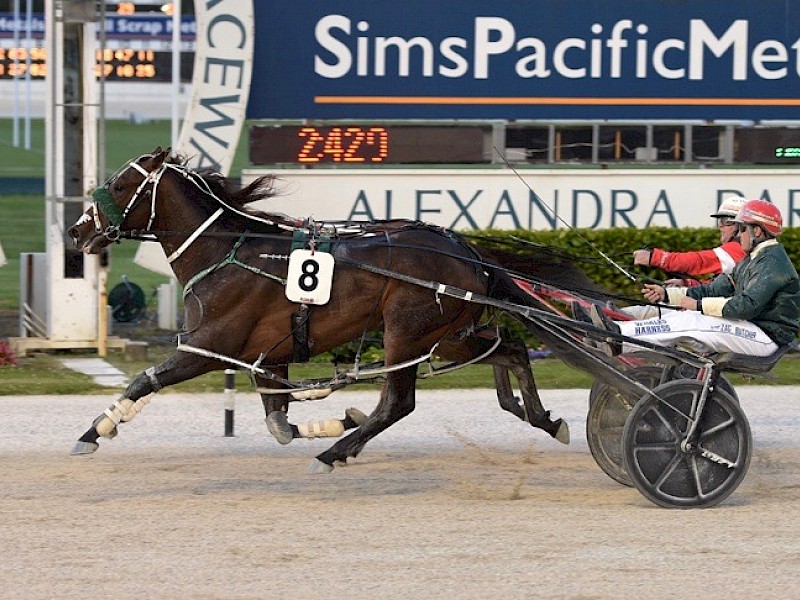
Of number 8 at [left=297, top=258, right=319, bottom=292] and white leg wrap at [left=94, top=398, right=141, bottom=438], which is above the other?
number 8 at [left=297, top=258, right=319, bottom=292]

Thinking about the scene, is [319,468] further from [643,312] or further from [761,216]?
[761,216]

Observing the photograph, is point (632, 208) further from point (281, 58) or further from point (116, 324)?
point (116, 324)

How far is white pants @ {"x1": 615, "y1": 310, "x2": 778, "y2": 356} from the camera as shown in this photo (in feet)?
24.0

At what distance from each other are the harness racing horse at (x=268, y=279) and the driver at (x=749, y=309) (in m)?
0.98

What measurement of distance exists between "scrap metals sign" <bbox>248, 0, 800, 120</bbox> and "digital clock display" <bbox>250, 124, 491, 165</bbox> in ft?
0.84

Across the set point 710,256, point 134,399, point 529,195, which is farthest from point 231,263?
point 529,195

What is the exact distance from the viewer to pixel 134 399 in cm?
743

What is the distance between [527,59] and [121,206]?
624 cm

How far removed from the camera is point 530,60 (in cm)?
1321

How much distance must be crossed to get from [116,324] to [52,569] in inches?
328

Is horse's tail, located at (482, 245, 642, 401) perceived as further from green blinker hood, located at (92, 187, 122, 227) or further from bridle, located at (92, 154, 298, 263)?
green blinker hood, located at (92, 187, 122, 227)

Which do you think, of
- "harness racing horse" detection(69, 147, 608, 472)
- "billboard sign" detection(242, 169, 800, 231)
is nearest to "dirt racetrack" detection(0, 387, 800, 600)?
"harness racing horse" detection(69, 147, 608, 472)

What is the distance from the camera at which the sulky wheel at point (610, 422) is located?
7707mm

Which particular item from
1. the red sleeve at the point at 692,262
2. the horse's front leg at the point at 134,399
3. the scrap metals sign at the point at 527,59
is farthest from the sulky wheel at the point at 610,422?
the scrap metals sign at the point at 527,59
